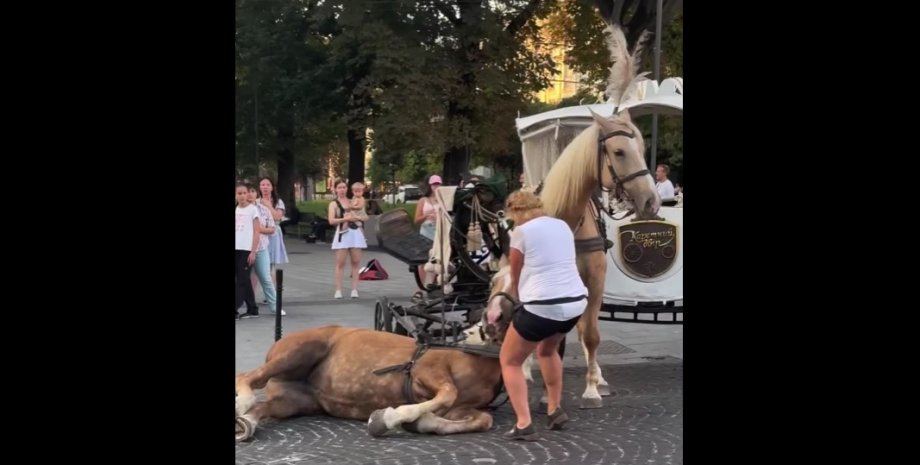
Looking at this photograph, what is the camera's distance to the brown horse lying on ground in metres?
5.34

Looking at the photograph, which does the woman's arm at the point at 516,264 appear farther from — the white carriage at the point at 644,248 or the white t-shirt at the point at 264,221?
the white t-shirt at the point at 264,221

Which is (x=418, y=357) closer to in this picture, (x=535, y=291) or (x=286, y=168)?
(x=535, y=291)

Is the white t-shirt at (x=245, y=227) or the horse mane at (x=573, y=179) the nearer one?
the horse mane at (x=573, y=179)

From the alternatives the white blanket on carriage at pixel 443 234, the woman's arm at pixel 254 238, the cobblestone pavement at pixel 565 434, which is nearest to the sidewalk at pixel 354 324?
the cobblestone pavement at pixel 565 434

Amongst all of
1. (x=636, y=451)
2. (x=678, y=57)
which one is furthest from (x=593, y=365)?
(x=678, y=57)

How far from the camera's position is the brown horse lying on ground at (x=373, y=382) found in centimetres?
534

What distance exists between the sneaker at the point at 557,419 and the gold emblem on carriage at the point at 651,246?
2.08 metres

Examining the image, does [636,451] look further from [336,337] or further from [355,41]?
[355,41]
